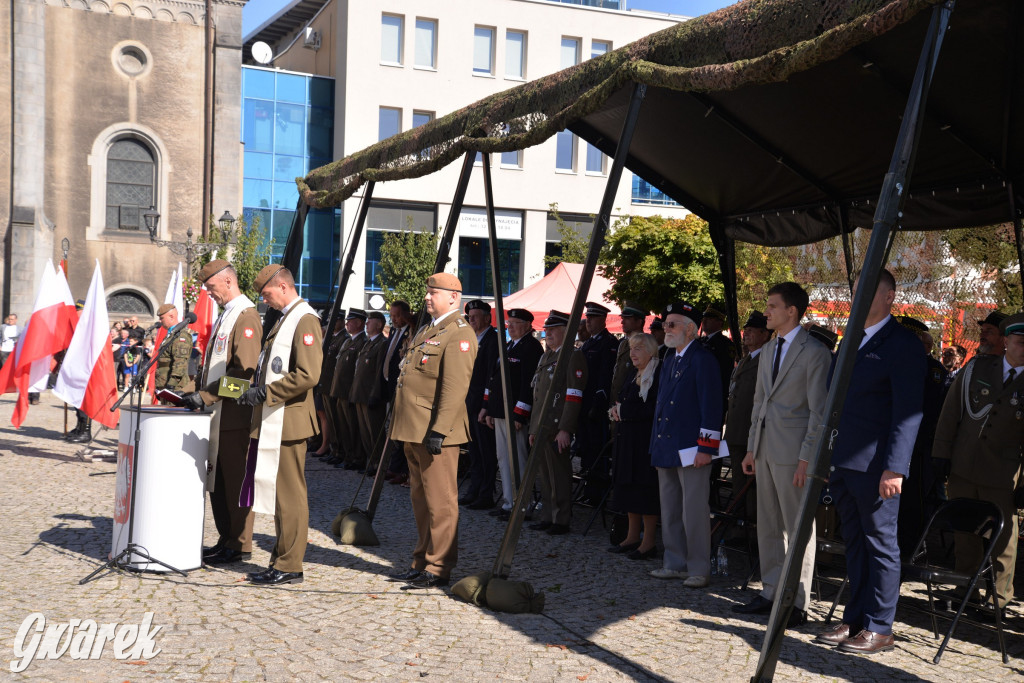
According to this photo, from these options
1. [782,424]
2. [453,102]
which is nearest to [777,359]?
[782,424]

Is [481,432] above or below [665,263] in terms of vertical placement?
below

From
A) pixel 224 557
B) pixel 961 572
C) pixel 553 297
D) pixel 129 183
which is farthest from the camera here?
pixel 129 183

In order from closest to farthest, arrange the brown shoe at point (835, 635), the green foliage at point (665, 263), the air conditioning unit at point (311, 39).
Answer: the brown shoe at point (835, 635), the green foliage at point (665, 263), the air conditioning unit at point (311, 39)

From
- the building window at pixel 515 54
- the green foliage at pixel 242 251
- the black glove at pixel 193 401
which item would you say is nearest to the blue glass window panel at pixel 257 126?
the building window at pixel 515 54

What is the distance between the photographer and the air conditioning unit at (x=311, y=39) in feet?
141

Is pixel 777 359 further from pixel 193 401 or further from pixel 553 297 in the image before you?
pixel 553 297

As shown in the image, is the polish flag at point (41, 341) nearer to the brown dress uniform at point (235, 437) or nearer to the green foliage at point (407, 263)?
the brown dress uniform at point (235, 437)

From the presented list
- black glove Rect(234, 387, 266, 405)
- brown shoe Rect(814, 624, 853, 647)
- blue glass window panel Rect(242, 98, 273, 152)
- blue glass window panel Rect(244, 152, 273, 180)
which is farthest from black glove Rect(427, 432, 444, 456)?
blue glass window panel Rect(242, 98, 273, 152)

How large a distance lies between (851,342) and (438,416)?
292cm

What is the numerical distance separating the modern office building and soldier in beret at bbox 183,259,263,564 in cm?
3251

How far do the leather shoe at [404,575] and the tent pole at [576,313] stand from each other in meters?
0.79

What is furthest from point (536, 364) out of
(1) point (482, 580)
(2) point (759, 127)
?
(1) point (482, 580)

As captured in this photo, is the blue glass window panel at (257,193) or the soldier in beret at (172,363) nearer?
the soldier in beret at (172,363)

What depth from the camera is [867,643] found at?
5281mm
